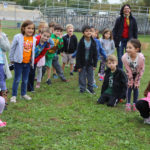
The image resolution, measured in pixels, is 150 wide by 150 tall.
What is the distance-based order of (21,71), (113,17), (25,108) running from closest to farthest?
(25,108) < (21,71) < (113,17)

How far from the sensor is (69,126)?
4.41m

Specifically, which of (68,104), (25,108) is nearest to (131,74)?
(68,104)

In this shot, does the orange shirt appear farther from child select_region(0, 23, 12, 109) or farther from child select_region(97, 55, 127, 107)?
child select_region(97, 55, 127, 107)

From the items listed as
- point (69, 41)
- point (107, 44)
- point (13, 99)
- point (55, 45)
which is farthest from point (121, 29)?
point (13, 99)

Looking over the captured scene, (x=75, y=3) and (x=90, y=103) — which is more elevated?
(x=75, y=3)

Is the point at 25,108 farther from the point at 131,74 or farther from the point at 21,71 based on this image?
the point at 131,74

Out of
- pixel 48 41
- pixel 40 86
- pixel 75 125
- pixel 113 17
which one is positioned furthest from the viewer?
pixel 113 17

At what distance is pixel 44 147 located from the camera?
3.62 meters

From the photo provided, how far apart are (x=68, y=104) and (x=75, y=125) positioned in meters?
1.36

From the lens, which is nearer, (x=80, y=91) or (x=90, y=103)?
(x=90, y=103)

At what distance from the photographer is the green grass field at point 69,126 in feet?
12.4

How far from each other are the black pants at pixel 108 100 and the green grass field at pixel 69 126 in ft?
0.48

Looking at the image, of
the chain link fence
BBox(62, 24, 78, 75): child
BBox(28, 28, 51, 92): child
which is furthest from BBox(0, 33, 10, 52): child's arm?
the chain link fence

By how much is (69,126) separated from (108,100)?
1.89 m
